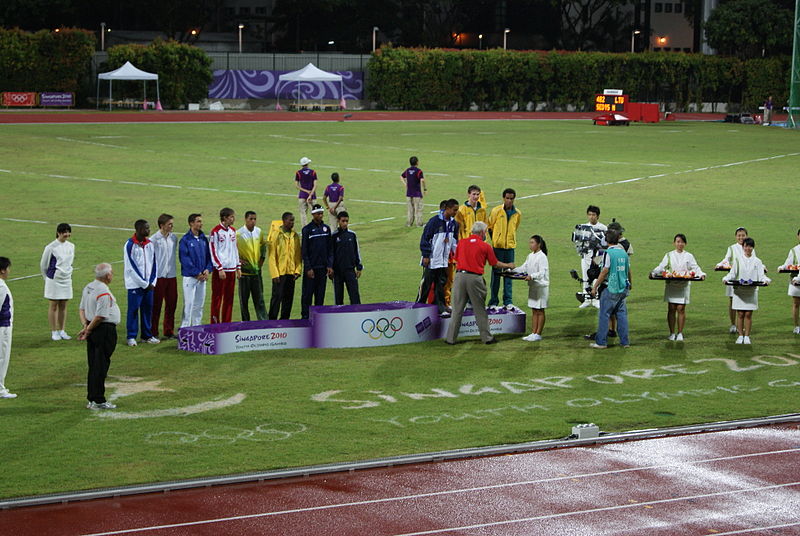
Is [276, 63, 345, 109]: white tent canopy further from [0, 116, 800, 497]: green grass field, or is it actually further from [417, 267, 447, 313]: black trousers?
[417, 267, 447, 313]: black trousers

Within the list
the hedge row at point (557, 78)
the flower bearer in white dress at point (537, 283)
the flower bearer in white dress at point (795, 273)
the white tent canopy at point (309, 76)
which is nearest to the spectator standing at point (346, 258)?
the flower bearer in white dress at point (537, 283)

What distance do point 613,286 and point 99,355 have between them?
7.87 m

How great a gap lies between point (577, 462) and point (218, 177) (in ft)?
97.5

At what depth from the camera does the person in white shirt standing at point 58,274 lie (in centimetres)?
Result: 1788

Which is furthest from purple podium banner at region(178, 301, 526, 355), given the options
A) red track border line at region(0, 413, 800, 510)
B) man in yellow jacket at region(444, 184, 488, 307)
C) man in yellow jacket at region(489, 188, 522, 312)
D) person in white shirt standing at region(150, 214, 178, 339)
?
red track border line at region(0, 413, 800, 510)

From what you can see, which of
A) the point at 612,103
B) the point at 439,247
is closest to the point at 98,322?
the point at 439,247

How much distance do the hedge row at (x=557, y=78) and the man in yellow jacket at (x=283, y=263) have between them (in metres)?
66.8

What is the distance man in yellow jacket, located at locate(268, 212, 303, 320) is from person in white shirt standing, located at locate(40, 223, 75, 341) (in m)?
3.31

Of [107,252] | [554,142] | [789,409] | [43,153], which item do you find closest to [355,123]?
[554,142]

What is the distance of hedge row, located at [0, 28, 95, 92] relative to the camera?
75.2 metres

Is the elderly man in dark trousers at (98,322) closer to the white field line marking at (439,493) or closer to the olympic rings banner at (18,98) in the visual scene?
the white field line marking at (439,493)

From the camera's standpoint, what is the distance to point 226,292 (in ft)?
61.9

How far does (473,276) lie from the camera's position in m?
17.7

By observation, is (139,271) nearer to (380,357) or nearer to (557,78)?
(380,357)
